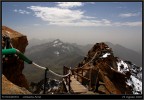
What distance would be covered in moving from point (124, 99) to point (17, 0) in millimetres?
6007

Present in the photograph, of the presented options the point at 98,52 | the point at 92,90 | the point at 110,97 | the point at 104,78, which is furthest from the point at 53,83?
the point at 110,97

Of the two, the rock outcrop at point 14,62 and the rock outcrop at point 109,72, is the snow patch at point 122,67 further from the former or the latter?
the rock outcrop at point 14,62

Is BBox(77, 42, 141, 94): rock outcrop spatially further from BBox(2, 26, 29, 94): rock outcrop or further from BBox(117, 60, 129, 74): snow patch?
BBox(2, 26, 29, 94): rock outcrop

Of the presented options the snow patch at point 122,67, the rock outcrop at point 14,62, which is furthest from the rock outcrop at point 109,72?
the rock outcrop at point 14,62

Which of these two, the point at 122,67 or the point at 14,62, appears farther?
the point at 122,67

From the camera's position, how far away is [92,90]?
672 inches

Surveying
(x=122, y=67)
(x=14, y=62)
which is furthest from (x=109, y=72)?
(x=14, y=62)

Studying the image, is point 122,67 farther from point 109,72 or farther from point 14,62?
point 14,62

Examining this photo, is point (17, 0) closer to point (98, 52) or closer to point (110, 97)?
point (110, 97)

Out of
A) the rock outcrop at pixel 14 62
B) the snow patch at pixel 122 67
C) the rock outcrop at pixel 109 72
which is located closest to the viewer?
the rock outcrop at pixel 14 62

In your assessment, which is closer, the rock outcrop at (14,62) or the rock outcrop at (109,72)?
the rock outcrop at (14,62)

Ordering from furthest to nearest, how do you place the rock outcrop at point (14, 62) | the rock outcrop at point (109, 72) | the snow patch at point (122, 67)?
1. the snow patch at point (122, 67)
2. the rock outcrop at point (109, 72)
3. the rock outcrop at point (14, 62)

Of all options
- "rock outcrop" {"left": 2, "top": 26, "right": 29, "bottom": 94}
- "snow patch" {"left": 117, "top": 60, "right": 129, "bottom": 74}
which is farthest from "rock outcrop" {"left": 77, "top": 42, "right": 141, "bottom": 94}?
"rock outcrop" {"left": 2, "top": 26, "right": 29, "bottom": 94}

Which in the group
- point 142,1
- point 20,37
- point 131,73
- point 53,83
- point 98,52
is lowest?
point 53,83
